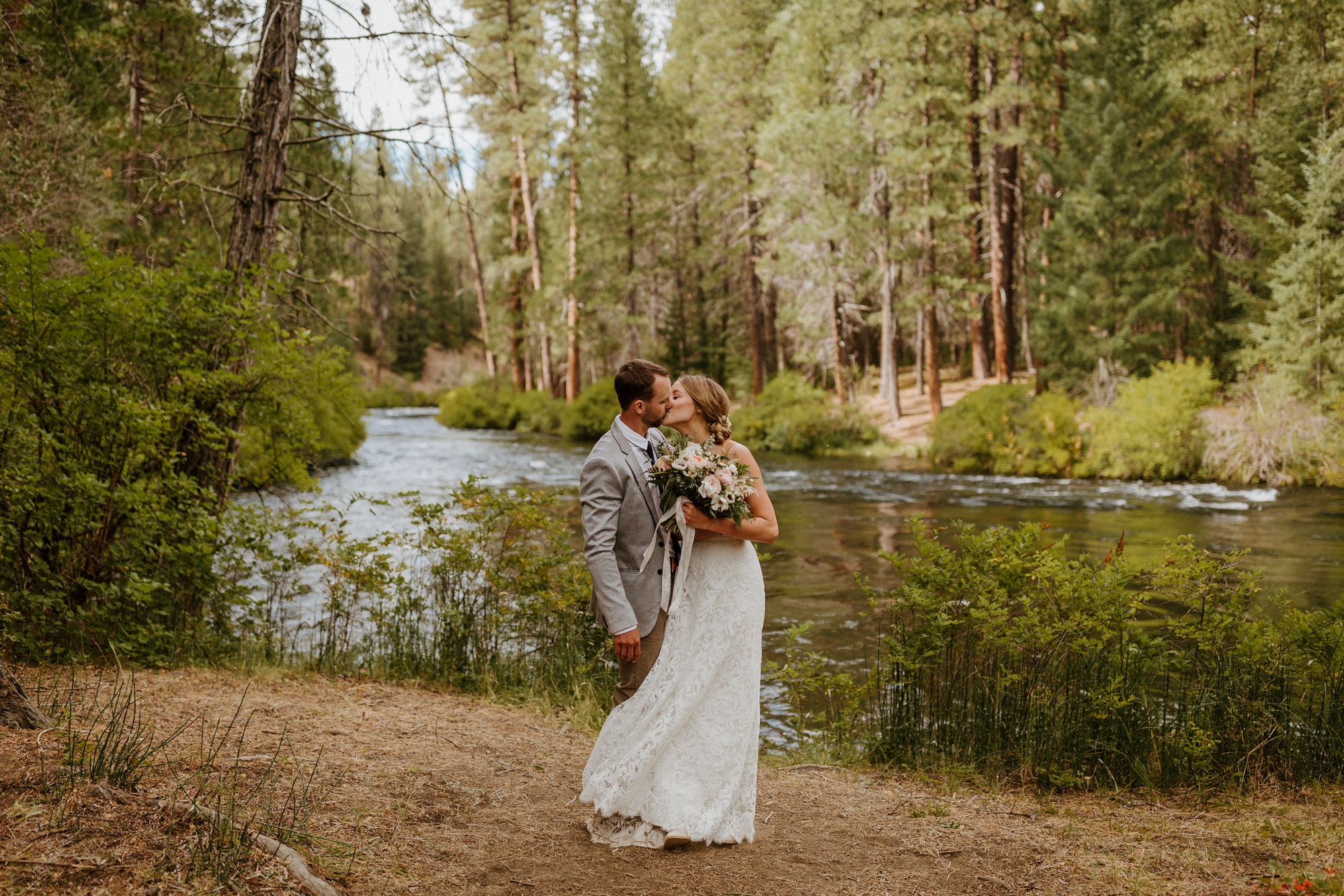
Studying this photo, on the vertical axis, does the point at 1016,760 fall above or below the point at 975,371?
below

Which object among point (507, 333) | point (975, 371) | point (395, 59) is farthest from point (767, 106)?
point (395, 59)

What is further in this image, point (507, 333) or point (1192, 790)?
point (507, 333)

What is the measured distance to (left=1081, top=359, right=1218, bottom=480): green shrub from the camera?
65.5 feet

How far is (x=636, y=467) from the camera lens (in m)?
4.17

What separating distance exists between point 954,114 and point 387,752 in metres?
26.1

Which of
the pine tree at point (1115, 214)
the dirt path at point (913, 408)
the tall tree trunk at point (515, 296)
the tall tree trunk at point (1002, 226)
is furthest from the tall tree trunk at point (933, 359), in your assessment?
the tall tree trunk at point (515, 296)

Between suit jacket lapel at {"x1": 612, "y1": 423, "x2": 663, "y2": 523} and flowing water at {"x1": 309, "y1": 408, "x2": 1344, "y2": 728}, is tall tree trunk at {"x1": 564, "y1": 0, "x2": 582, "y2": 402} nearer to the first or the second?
flowing water at {"x1": 309, "y1": 408, "x2": 1344, "y2": 728}

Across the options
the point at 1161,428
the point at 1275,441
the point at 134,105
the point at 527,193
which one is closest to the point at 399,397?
the point at 527,193

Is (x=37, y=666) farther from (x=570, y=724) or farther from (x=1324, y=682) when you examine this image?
(x=1324, y=682)

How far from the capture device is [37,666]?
5652mm

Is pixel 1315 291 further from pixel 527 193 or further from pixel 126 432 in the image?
pixel 527 193

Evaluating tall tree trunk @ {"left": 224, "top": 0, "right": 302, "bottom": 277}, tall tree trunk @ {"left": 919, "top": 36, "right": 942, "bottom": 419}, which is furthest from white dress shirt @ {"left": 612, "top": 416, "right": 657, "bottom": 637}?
tall tree trunk @ {"left": 919, "top": 36, "right": 942, "bottom": 419}

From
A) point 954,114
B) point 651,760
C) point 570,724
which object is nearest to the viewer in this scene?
point 651,760

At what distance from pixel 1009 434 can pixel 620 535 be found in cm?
2062
